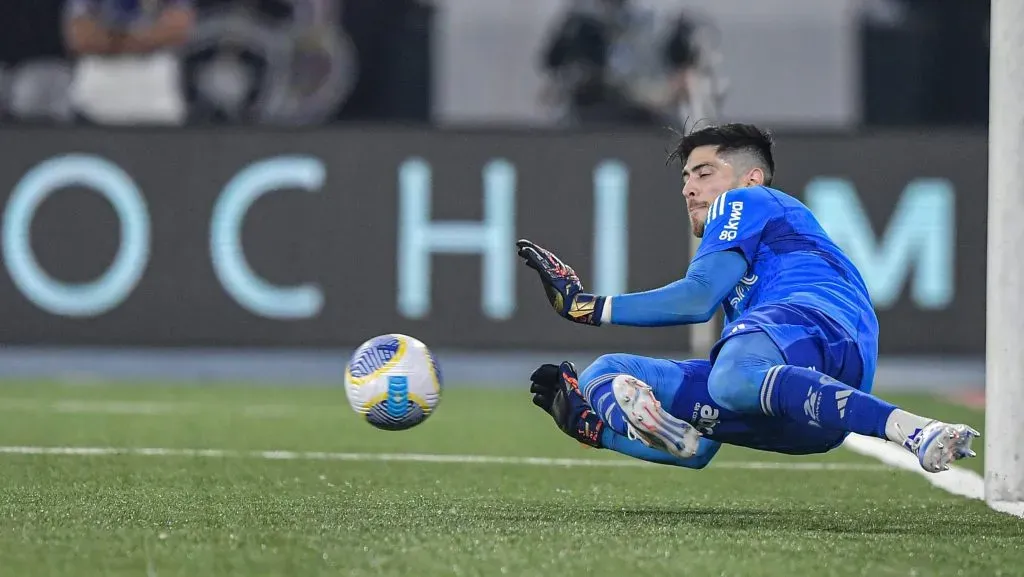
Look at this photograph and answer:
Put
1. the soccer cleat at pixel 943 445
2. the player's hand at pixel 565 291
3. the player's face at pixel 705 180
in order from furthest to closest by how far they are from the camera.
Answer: the player's face at pixel 705 180
the player's hand at pixel 565 291
the soccer cleat at pixel 943 445

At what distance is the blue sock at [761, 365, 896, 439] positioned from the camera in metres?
4.49

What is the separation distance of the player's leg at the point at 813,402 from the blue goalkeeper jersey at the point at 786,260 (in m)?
0.17

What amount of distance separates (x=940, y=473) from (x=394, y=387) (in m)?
2.25

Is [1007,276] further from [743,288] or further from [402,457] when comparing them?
[402,457]

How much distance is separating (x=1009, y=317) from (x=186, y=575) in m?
2.84

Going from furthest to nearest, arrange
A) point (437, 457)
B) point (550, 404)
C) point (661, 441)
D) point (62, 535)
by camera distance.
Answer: point (437, 457) → point (550, 404) → point (661, 441) → point (62, 535)

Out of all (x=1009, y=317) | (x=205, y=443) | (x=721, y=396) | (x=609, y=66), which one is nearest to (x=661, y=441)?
(x=721, y=396)

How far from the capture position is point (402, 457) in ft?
22.9

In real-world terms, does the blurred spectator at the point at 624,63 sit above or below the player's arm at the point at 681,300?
above

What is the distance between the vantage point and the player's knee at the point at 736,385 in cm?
476

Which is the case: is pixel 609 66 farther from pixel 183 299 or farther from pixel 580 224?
pixel 183 299

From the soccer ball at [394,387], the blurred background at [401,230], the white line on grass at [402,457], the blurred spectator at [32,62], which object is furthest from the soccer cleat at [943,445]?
the blurred spectator at [32,62]

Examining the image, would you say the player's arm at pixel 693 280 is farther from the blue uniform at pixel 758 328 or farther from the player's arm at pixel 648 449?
the player's arm at pixel 648 449

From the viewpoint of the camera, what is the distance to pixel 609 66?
12.9 m
